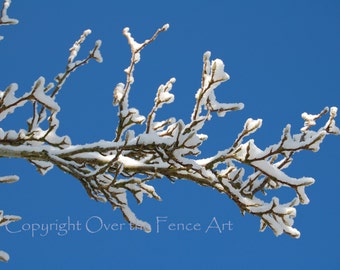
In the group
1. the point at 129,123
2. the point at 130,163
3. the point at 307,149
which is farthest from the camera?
the point at 130,163

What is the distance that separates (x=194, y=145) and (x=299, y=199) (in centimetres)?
98

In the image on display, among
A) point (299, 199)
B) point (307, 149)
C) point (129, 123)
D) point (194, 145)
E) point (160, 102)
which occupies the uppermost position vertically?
point (160, 102)

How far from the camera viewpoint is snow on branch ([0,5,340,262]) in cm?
329

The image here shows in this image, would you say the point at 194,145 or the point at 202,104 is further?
the point at 202,104

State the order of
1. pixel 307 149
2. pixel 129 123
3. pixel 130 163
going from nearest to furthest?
1. pixel 307 149
2. pixel 129 123
3. pixel 130 163

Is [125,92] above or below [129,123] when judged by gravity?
above

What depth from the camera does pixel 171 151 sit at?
3330 mm

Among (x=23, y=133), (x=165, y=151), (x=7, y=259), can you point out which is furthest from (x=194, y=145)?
(x=7, y=259)

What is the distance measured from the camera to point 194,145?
3.28 meters

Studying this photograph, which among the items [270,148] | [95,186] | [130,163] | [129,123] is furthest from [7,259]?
[270,148]

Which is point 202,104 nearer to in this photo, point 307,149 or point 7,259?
point 307,149

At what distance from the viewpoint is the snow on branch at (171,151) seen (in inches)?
130

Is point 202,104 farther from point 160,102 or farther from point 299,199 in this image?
point 299,199

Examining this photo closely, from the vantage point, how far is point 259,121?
3.44 m
